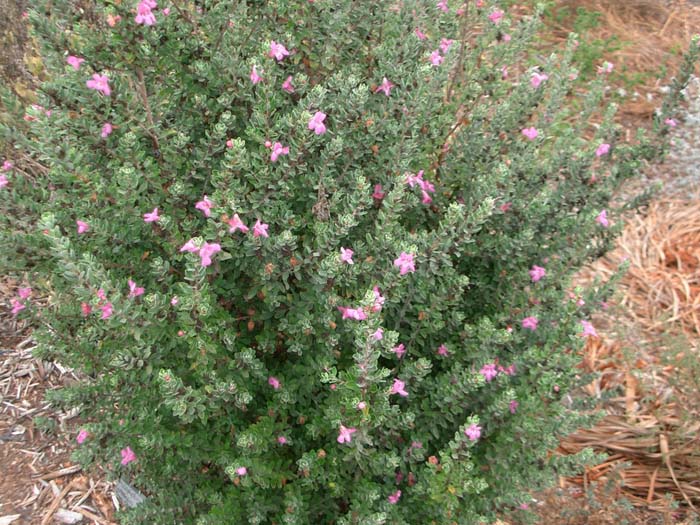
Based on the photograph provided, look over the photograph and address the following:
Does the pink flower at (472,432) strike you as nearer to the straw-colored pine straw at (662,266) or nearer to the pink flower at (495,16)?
the pink flower at (495,16)

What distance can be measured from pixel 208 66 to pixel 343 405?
1.06m

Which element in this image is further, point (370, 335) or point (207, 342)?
point (207, 342)

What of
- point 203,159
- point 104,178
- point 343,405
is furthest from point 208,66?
point 343,405

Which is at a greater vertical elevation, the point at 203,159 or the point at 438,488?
the point at 203,159

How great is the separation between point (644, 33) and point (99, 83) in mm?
5690

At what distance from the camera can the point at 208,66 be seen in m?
1.86

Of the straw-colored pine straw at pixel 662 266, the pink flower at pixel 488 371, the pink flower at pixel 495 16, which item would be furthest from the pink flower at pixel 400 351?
the straw-colored pine straw at pixel 662 266

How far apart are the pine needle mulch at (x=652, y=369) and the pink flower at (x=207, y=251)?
1.57m

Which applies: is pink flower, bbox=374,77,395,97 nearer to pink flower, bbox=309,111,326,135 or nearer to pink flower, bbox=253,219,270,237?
pink flower, bbox=309,111,326,135

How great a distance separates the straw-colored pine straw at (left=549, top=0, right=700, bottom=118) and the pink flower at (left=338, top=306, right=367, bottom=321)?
4.17 metres

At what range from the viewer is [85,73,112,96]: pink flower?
1.66 metres

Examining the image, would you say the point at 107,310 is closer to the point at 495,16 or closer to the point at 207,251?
the point at 207,251

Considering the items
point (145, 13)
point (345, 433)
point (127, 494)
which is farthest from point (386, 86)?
point (127, 494)

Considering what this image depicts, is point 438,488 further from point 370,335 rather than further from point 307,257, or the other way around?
point 307,257
